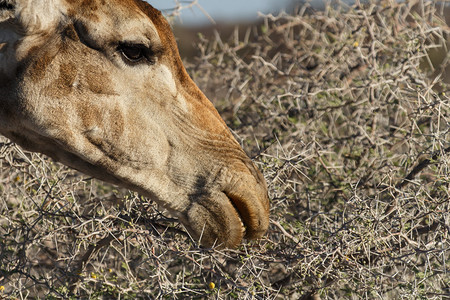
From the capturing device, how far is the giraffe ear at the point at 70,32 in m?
2.28

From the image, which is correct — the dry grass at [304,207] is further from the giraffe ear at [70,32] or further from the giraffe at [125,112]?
the giraffe ear at [70,32]

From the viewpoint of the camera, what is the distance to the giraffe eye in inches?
91.7

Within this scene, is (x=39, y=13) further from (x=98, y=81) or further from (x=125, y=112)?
(x=125, y=112)

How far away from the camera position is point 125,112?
2.39m

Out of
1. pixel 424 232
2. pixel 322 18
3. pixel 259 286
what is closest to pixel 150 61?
pixel 259 286

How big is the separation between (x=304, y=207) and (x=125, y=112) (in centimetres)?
141

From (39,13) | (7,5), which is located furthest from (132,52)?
(7,5)

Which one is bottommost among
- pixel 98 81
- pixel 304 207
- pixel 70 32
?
pixel 304 207

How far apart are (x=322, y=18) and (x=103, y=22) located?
242 cm

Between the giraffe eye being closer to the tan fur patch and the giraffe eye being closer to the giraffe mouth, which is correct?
the tan fur patch

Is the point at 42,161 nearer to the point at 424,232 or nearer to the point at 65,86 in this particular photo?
the point at 65,86

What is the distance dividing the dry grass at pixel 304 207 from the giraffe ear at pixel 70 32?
2.43ft

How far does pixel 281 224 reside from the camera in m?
3.02

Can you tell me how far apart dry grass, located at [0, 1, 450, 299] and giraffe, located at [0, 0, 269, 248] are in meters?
0.24
